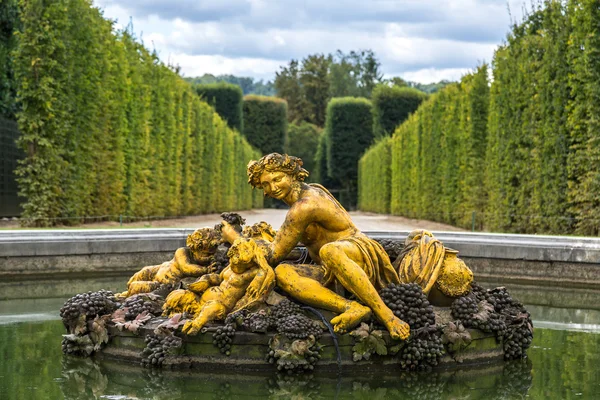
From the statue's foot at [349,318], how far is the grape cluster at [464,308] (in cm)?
69

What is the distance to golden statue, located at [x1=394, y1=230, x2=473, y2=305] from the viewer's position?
17.7 feet

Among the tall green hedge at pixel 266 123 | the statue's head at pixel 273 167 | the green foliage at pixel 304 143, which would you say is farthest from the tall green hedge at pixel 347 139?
the statue's head at pixel 273 167

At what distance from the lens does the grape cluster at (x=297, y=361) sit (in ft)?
16.0

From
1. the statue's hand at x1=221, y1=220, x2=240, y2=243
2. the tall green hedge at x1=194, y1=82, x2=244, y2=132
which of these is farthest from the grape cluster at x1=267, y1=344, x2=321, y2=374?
the tall green hedge at x1=194, y1=82, x2=244, y2=132

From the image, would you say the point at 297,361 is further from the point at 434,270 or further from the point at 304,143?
the point at 304,143

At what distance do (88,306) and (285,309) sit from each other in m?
1.41

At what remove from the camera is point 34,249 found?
8.97 metres

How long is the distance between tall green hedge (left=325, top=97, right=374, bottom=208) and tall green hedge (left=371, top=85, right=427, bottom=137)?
15.1 feet

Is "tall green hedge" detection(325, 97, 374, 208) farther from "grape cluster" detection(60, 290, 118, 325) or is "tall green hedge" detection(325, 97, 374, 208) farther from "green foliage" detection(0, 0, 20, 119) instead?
"grape cluster" detection(60, 290, 118, 325)

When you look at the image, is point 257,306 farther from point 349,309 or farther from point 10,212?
point 10,212

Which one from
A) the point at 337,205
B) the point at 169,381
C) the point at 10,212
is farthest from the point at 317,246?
the point at 10,212

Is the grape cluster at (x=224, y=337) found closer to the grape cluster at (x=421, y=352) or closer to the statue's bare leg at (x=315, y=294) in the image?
the statue's bare leg at (x=315, y=294)

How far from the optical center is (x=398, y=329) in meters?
4.93

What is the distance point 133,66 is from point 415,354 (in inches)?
660
